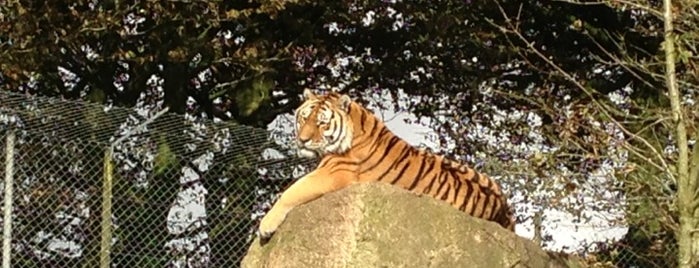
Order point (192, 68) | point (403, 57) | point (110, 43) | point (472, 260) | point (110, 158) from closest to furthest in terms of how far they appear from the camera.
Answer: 1. point (472, 260)
2. point (110, 158)
3. point (110, 43)
4. point (192, 68)
5. point (403, 57)

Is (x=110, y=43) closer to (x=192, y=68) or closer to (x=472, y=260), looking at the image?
(x=192, y=68)

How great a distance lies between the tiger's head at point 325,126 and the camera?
5.85 metres

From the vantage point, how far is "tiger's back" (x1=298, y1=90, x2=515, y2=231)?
19.1ft

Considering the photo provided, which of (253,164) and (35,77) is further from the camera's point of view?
(35,77)

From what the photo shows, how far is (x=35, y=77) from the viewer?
10188mm

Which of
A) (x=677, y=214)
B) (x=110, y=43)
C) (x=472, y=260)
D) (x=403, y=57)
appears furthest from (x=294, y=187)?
(x=403, y=57)

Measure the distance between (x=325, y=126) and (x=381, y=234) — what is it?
0.92m

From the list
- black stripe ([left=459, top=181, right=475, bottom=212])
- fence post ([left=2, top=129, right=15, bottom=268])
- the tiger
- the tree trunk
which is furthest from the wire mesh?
the tree trunk

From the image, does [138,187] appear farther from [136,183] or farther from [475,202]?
[475,202]

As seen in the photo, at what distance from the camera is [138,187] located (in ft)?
27.6

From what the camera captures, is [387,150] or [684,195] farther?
[387,150]

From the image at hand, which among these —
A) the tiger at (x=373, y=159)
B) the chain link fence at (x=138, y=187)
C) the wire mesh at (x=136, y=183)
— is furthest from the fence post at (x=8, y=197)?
the tiger at (x=373, y=159)

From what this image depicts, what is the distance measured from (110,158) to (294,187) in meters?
2.11

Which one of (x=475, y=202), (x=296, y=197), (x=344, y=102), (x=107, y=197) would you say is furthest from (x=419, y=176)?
(x=107, y=197)
